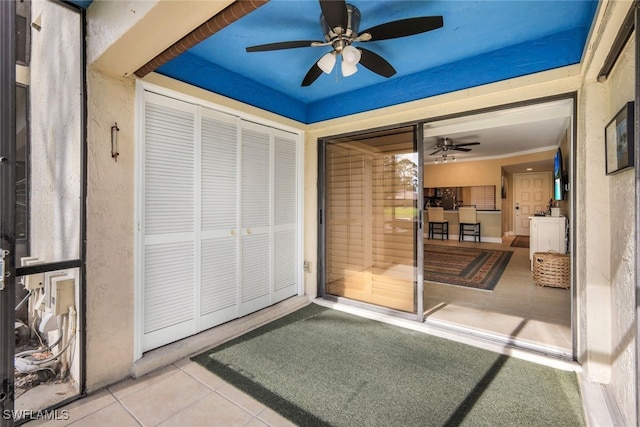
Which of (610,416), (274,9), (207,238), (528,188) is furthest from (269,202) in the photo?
(528,188)

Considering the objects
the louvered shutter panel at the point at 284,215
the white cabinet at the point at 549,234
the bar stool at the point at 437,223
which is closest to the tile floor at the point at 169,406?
the louvered shutter panel at the point at 284,215

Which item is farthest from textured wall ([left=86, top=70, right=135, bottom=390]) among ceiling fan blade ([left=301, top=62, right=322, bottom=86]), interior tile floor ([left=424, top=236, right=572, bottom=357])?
interior tile floor ([left=424, top=236, right=572, bottom=357])

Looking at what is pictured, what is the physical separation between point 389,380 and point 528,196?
960cm

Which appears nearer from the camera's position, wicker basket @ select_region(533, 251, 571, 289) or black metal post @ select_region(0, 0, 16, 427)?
black metal post @ select_region(0, 0, 16, 427)

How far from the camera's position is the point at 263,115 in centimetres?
298

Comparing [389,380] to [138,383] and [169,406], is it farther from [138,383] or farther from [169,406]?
[138,383]

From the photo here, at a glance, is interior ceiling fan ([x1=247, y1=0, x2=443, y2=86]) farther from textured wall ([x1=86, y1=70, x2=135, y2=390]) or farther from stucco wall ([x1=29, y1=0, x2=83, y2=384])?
stucco wall ([x1=29, y1=0, x2=83, y2=384])

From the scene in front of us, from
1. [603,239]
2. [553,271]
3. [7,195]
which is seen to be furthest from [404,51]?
[553,271]

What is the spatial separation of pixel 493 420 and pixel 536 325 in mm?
1640

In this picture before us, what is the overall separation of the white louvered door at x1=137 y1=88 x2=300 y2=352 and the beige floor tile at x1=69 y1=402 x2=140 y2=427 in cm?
51

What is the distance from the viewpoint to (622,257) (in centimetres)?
160

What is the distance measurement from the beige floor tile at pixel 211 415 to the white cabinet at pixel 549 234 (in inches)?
209

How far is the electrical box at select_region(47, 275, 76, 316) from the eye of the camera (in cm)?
178

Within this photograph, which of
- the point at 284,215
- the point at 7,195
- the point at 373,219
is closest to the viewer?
the point at 7,195
